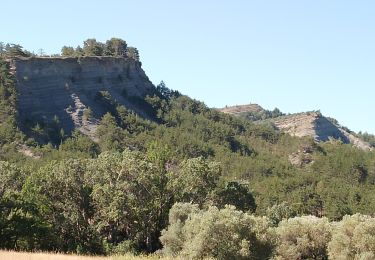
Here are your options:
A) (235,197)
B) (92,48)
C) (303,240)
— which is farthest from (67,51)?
(303,240)

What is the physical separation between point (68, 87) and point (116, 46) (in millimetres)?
48178

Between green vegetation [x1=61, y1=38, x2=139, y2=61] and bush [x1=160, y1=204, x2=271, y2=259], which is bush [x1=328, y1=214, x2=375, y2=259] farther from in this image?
green vegetation [x1=61, y1=38, x2=139, y2=61]

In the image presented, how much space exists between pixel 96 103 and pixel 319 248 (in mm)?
99773

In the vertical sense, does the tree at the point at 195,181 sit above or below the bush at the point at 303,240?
above

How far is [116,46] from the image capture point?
180 metres

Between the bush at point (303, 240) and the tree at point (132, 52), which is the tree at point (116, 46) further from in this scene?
the bush at point (303, 240)

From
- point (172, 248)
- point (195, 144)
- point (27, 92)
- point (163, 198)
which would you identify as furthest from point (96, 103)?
point (172, 248)

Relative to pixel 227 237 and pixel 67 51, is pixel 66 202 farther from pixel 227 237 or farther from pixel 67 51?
pixel 67 51

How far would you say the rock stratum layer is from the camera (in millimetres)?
125188

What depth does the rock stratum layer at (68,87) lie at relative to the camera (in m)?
125

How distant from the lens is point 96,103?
14012cm

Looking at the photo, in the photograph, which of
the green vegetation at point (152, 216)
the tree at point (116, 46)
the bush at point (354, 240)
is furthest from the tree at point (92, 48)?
the bush at point (354, 240)

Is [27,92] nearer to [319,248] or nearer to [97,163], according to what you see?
[97,163]

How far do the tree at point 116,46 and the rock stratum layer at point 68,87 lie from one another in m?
18.4
